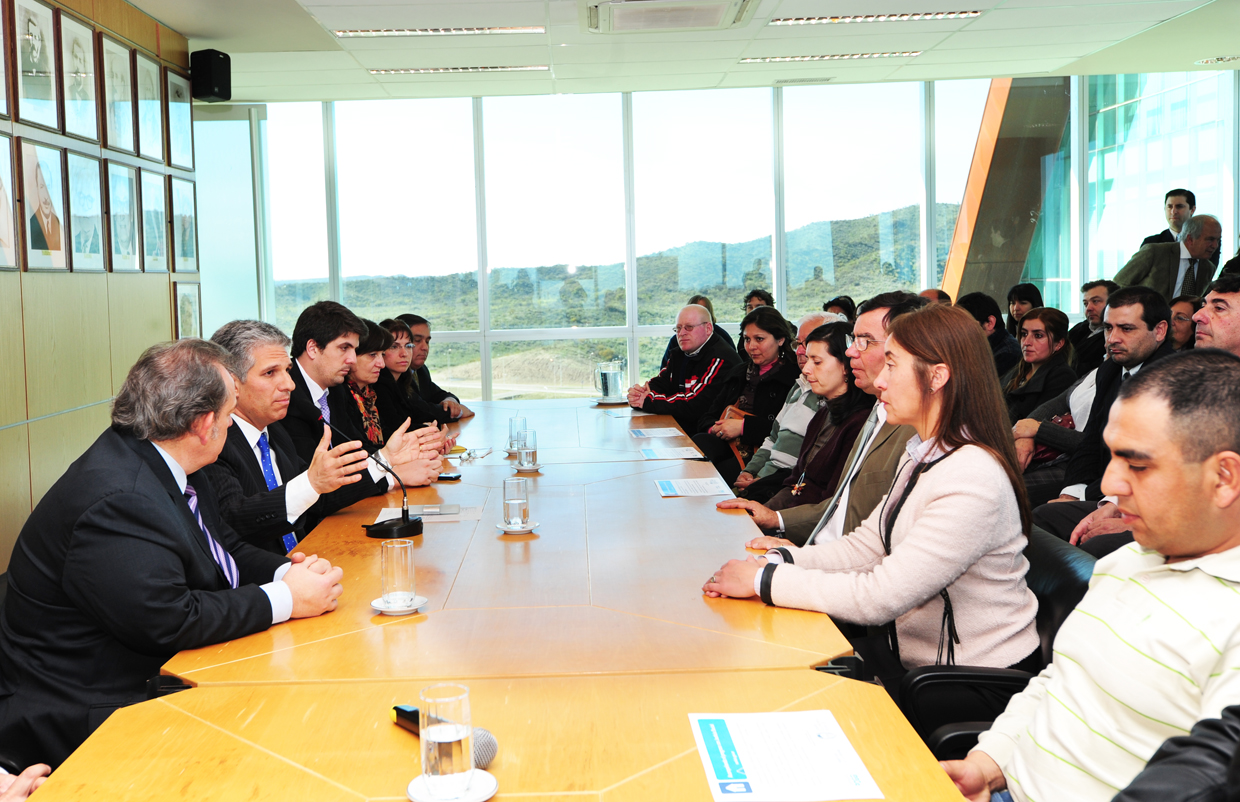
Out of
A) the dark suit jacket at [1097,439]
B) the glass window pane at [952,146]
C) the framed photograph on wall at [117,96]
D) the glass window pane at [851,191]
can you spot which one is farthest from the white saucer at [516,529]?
the glass window pane at [952,146]

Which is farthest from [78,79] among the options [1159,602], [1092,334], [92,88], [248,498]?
[1092,334]

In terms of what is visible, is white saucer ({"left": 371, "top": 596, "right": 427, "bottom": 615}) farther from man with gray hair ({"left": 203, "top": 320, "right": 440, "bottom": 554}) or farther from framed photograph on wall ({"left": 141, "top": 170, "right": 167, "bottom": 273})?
framed photograph on wall ({"left": 141, "top": 170, "right": 167, "bottom": 273})

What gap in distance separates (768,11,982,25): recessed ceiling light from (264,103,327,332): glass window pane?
5.06 m

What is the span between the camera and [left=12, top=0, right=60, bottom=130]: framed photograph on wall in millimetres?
4629

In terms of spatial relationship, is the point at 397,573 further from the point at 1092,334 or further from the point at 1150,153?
the point at 1150,153

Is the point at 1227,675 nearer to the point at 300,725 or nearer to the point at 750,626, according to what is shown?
the point at 750,626

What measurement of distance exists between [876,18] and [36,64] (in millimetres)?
5148

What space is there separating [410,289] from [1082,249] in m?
6.88

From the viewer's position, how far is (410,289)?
9.77 meters

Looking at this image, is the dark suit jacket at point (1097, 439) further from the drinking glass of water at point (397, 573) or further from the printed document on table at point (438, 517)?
the drinking glass of water at point (397, 573)

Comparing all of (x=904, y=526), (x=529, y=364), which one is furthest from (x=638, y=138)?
(x=904, y=526)

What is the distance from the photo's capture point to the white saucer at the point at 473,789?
1330 mm

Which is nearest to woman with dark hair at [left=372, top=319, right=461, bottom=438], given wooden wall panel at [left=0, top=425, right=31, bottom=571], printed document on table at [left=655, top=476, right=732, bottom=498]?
wooden wall panel at [left=0, top=425, right=31, bottom=571]

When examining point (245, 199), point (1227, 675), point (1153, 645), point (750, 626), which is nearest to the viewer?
point (1227, 675)
